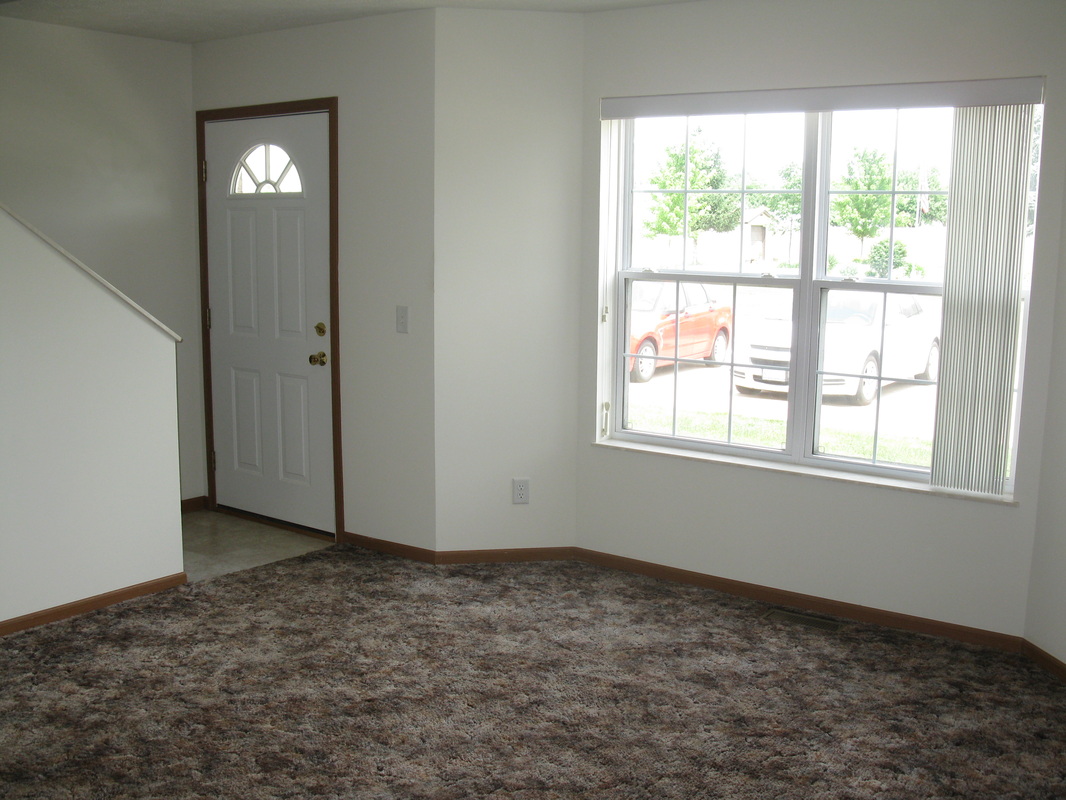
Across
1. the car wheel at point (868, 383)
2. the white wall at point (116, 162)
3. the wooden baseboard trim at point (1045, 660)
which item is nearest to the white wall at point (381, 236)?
the white wall at point (116, 162)

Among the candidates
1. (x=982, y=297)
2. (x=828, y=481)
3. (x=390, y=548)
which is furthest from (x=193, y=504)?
(x=982, y=297)

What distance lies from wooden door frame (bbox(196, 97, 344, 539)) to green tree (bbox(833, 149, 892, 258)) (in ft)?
7.61

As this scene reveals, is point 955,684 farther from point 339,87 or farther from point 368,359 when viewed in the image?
point 339,87

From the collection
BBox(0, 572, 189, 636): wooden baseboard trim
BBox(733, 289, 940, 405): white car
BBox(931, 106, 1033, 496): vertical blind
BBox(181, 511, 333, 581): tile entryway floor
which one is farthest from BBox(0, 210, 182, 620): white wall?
BBox(931, 106, 1033, 496): vertical blind

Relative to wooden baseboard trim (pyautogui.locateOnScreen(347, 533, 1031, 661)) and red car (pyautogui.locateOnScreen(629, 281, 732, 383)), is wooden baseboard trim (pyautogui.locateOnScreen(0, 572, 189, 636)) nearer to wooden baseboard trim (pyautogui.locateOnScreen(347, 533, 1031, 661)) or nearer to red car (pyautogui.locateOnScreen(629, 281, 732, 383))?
wooden baseboard trim (pyautogui.locateOnScreen(347, 533, 1031, 661))

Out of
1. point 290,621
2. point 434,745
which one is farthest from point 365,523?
point 434,745

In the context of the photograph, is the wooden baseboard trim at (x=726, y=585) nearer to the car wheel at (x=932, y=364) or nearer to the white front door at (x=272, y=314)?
the white front door at (x=272, y=314)

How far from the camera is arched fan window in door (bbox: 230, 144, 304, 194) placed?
4.70 m

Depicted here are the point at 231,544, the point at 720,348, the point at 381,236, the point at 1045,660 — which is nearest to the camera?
the point at 1045,660

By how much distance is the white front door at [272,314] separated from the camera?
15.3 ft

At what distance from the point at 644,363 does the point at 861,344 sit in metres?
0.99

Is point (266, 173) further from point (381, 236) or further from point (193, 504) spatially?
point (193, 504)

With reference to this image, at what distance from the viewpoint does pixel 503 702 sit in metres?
3.10

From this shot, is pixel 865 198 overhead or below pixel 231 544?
overhead
